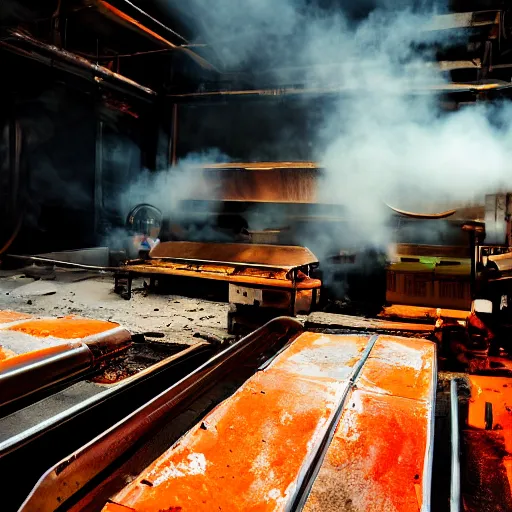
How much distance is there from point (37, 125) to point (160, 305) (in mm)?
5549

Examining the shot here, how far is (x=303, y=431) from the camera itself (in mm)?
1776

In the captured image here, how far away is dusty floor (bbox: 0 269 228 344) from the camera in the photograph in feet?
18.2

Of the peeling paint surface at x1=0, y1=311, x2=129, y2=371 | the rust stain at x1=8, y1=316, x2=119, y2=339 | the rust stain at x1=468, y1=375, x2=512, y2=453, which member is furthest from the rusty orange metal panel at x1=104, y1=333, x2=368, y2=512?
the rust stain at x1=8, y1=316, x2=119, y2=339

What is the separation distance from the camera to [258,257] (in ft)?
21.9

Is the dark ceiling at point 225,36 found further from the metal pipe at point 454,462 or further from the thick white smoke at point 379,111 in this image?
the metal pipe at point 454,462

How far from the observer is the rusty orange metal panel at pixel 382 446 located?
1403 mm

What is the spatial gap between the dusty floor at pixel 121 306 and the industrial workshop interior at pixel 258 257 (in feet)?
0.23

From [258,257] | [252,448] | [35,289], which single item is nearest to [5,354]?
[252,448]

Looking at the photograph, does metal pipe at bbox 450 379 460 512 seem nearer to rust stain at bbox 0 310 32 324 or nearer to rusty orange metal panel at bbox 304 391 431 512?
rusty orange metal panel at bbox 304 391 431 512

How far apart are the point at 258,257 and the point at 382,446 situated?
5061 millimetres

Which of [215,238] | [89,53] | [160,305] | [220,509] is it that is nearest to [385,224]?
[215,238]

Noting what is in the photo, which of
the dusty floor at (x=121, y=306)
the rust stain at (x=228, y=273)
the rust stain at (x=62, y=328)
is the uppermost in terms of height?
the rust stain at (x=228, y=273)

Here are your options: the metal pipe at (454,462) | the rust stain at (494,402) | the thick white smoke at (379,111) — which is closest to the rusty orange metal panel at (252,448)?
the metal pipe at (454,462)

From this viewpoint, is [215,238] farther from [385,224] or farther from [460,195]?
[460,195]
